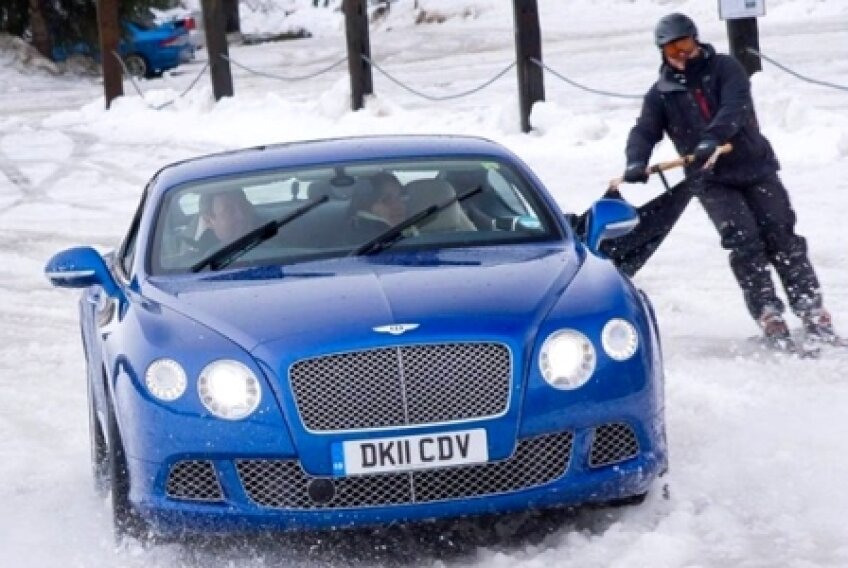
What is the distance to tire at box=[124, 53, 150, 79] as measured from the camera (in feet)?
141

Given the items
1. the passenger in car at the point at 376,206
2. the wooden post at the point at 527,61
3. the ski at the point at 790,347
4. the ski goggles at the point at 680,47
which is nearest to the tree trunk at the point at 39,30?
the wooden post at the point at 527,61

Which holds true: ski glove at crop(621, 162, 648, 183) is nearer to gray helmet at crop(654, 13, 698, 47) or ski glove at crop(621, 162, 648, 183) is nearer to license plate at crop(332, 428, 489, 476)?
gray helmet at crop(654, 13, 698, 47)

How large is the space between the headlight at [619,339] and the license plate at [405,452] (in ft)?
1.69

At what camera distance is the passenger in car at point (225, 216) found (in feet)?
23.8

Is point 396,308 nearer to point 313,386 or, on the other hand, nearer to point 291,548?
point 313,386

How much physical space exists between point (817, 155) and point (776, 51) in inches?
489

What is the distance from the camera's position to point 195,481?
607 centimetres

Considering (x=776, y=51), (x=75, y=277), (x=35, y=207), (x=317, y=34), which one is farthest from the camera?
(x=317, y=34)

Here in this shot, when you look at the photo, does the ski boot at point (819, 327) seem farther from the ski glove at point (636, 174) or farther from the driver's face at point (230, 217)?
the driver's face at point (230, 217)

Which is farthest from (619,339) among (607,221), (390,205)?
(390,205)

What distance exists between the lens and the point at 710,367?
946 centimetres

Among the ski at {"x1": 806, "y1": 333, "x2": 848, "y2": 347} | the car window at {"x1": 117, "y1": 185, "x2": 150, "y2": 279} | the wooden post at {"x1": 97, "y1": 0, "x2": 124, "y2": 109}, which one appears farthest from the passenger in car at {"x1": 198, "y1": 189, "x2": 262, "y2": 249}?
the wooden post at {"x1": 97, "y1": 0, "x2": 124, "y2": 109}

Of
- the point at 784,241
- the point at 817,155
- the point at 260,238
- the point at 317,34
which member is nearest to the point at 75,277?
the point at 260,238

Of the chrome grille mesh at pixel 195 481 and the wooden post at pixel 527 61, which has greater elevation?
the chrome grille mesh at pixel 195 481
